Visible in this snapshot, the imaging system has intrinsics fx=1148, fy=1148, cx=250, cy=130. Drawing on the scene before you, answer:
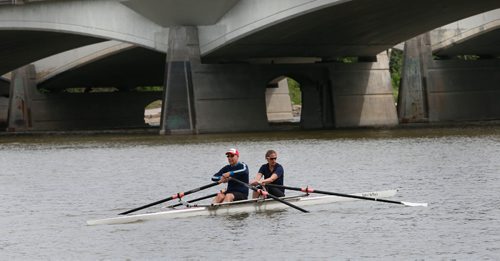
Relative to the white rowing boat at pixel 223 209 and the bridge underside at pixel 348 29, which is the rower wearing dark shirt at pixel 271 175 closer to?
the white rowing boat at pixel 223 209

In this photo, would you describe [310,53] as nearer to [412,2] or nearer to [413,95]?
[413,95]

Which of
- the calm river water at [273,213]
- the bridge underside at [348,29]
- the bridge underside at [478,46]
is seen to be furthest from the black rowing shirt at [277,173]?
the bridge underside at [478,46]

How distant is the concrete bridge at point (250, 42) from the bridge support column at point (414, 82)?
72 centimetres

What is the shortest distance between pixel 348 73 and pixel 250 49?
26.3 ft

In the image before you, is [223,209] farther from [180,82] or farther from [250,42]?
[180,82]

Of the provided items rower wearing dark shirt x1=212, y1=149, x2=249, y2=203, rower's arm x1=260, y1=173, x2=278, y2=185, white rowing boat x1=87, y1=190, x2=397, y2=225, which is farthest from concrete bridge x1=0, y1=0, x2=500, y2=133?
rower wearing dark shirt x1=212, y1=149, x2=249, y2=203

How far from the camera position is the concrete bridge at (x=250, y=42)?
53781 mm

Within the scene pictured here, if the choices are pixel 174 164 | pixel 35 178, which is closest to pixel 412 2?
pixel 174 164

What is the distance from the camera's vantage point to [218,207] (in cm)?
2458

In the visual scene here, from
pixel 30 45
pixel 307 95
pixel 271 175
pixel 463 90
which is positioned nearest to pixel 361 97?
pixel 307 95

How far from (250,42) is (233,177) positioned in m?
32.8

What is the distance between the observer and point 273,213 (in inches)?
992

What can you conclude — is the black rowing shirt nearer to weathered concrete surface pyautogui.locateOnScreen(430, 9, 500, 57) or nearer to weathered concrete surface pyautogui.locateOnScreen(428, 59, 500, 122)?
weathered concrete surface pyautogui.locateOnScreen(430, 9, 500, 57)

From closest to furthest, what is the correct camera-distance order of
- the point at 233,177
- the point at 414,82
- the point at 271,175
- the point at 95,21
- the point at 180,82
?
the point at 233,177 → the point at 271,175 → the point at 180,82 → the point at 95,21 → the point at 414,82
